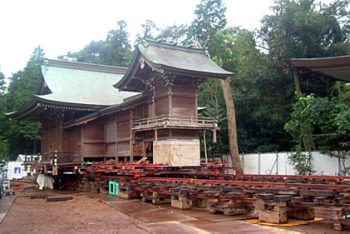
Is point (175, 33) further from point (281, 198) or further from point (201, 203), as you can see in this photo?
point (281, 198)

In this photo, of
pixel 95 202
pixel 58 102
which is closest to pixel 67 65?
pixel 58 102

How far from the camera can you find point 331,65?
9.03 m

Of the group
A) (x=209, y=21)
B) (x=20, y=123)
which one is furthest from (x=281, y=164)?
(x=20, y=123)

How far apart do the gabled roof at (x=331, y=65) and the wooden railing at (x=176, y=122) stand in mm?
8518

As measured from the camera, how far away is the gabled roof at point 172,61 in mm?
17881

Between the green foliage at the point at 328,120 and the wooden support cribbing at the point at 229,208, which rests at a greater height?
the green foliage at the point at 328,120

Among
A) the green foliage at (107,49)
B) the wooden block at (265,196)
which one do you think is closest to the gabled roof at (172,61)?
the wooden block at (265,196)

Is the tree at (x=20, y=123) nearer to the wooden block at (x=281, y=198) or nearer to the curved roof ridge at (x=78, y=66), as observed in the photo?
the curved roof ridge at (x=78, y=66)

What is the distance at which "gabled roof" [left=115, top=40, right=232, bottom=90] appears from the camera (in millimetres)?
17881

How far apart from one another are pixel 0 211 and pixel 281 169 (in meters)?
16.5

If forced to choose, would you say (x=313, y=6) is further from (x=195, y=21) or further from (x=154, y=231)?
(x=154, y=231)

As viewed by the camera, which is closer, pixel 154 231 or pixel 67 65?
pixel 154 231

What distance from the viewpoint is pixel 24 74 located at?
2165 inches

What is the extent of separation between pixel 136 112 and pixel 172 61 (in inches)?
143
